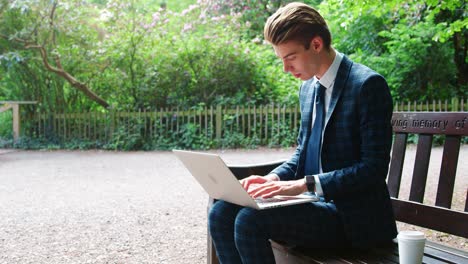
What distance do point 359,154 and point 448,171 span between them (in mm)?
498

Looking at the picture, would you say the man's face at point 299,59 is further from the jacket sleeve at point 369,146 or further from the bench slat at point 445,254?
the bench slat at point 445,254

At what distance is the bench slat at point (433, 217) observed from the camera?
2.24 m

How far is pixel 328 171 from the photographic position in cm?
228

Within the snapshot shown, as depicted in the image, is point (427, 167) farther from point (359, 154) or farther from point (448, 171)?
point (359, 154)

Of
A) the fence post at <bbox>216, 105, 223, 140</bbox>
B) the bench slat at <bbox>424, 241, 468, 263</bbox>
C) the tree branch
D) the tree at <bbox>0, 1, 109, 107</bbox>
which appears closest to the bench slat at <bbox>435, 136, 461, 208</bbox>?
the bench slat at <bbox>424, 241, 468, 263</bbox>

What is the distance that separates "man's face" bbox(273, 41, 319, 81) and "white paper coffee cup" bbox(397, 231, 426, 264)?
0.85 meters

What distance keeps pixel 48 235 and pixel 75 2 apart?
9.39 meters

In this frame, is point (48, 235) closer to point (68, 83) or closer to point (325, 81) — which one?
point (325, 81)

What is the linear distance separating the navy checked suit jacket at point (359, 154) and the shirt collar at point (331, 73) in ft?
0.11

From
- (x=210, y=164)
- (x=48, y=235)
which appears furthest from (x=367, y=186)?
(x=48, y=235)

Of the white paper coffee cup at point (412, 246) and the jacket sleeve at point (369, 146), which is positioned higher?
the jacket sleeve at point (369, 146)

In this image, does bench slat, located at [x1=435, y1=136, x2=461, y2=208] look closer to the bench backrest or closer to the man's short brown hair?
the bench backrest

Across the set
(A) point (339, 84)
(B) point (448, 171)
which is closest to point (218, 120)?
(B) point (448, 171)

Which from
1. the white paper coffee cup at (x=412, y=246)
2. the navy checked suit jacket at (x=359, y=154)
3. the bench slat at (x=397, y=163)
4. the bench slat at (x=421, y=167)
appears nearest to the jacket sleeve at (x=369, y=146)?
the navy checked suit jacket at (x=359, y=154)
